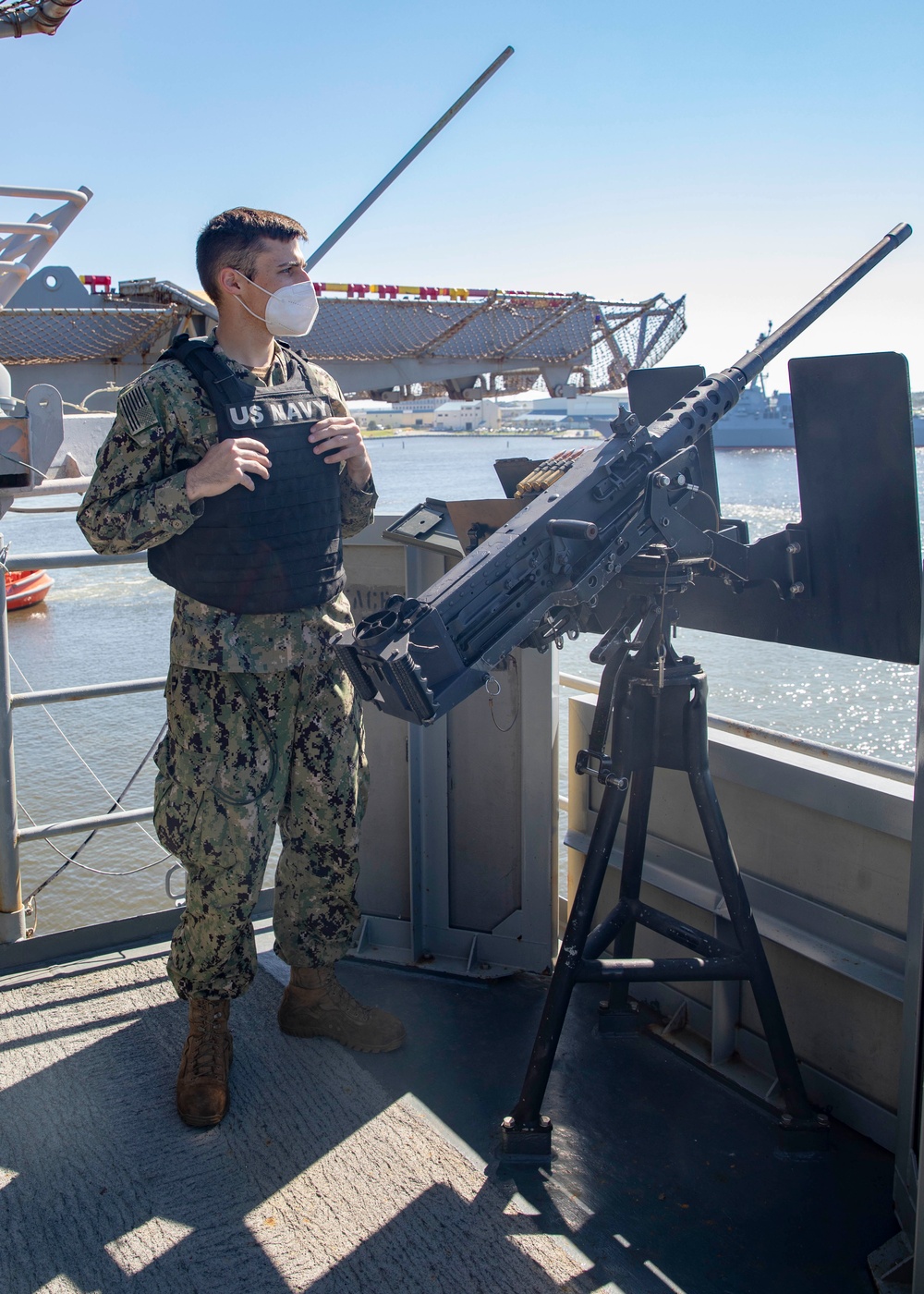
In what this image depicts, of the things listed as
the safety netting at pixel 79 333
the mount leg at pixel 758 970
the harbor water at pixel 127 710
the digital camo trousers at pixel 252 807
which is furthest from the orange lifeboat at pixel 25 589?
the mount leg at pixel 758 970

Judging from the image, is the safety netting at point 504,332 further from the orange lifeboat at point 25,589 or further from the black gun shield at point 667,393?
the black gun shield at point 667,393

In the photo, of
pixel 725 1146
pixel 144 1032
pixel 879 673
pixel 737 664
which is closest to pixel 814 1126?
pixel 725 1146

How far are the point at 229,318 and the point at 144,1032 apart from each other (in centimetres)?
160

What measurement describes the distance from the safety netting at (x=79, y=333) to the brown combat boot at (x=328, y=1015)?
7.90 m

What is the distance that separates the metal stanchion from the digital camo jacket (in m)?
0.70

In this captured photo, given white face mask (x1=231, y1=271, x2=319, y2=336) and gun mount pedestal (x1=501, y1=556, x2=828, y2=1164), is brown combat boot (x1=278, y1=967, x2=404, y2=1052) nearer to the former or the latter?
gun mount pedestal (x1=501, y1=556, x2=828, y2=1164)

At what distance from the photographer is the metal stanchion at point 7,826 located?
2.53 m

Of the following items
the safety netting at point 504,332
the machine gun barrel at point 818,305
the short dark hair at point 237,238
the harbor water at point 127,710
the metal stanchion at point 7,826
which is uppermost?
the safety netting at point 504,332

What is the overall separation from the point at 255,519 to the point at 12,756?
104 centimetres

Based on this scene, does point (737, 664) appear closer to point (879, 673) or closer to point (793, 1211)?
point (879, 673)

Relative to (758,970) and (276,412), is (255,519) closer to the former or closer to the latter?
(276,412)

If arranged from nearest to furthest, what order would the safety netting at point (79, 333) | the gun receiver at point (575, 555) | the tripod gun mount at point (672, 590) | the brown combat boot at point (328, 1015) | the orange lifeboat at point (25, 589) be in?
1. the gun receiver at point (575, 555)
2. the tripod gun mount at point (672, 590)
3. the brown combat boot at point (328, 1015)
4. the safety netting at point (79, 333)
5. the orange lifeboat at point (25, 589)

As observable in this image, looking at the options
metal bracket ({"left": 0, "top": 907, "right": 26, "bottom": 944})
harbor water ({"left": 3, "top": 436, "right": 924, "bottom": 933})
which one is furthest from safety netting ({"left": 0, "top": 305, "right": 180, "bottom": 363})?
metal bracket ({"left": 0, "top": 907, "right": 26, "bottom": 944})

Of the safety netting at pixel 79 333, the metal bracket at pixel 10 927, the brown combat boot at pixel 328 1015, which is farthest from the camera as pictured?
the safety netting at pixel 79 333
